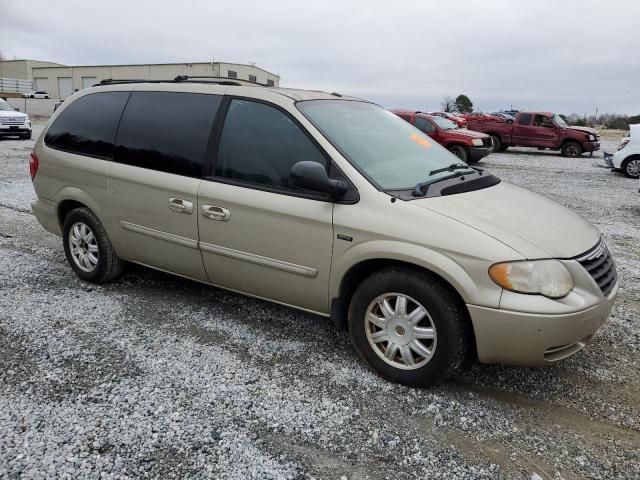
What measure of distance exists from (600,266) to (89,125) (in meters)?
4.10

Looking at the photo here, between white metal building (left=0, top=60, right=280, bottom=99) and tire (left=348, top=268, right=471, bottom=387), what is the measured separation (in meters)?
48.9

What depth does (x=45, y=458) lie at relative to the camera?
98.1 inches

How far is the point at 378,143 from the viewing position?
368 centimetres

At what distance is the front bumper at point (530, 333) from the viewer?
272 centimetres

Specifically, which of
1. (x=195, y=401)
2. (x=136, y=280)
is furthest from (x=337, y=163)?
(x=136, y=280)

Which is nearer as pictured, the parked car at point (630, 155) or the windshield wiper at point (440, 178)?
the windshield wiper at point (440, 178)

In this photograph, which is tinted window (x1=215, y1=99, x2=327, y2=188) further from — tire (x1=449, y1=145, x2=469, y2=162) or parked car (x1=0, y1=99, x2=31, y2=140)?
parked car (x1=0, y1=99, x2=31, y2=140)

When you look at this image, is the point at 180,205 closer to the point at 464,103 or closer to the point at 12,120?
the point at 12,120

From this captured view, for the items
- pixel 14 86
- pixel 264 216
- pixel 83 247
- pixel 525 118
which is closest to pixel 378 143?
pixel 264 216

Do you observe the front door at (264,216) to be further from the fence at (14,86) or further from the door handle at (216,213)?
the fence at (14,86)

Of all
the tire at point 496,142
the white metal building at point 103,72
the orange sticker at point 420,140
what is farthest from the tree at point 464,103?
the orange sticker at point 420,140

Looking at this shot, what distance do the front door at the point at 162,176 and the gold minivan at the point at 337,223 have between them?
0.01 m

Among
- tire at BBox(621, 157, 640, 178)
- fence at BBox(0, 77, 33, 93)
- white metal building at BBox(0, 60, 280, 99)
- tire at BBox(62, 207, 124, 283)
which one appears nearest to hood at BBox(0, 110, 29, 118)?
tire at BBox(62, 207, 124, 283)

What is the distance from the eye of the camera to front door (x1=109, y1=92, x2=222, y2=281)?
3838 mm
